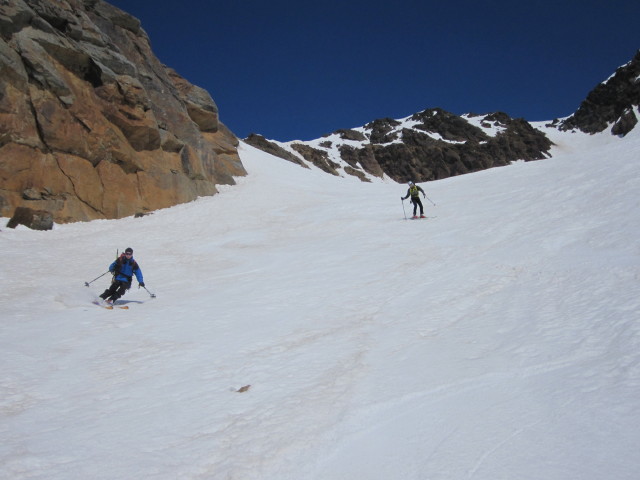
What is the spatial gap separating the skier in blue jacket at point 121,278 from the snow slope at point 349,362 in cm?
45

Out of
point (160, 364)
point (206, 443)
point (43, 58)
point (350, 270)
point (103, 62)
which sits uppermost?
point (103, 62)

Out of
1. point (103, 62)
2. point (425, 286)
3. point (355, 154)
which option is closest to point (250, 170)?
point (103, 62)

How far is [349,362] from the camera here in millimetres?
5215

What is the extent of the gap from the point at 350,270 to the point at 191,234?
10.8 metres

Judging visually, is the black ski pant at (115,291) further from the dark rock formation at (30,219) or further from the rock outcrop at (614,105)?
the rock outcrop at (614,105)

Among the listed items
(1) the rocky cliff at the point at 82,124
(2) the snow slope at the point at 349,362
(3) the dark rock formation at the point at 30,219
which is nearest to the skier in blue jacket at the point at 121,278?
(2) the snow slope at the point at 349,362

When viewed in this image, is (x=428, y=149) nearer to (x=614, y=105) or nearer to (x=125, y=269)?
(x=614, y=105)

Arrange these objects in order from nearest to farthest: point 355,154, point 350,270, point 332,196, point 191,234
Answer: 1. point 350,270
2. point 191,234
3. point 332,196
4. point 355,154

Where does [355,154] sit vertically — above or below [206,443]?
above

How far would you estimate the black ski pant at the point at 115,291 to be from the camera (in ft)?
31.7

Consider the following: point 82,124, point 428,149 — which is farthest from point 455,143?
point 82,124

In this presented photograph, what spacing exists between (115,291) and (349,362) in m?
6.98

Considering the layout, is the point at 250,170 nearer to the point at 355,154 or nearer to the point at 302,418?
the point at 302,418

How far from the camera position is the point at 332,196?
97.5 feet
